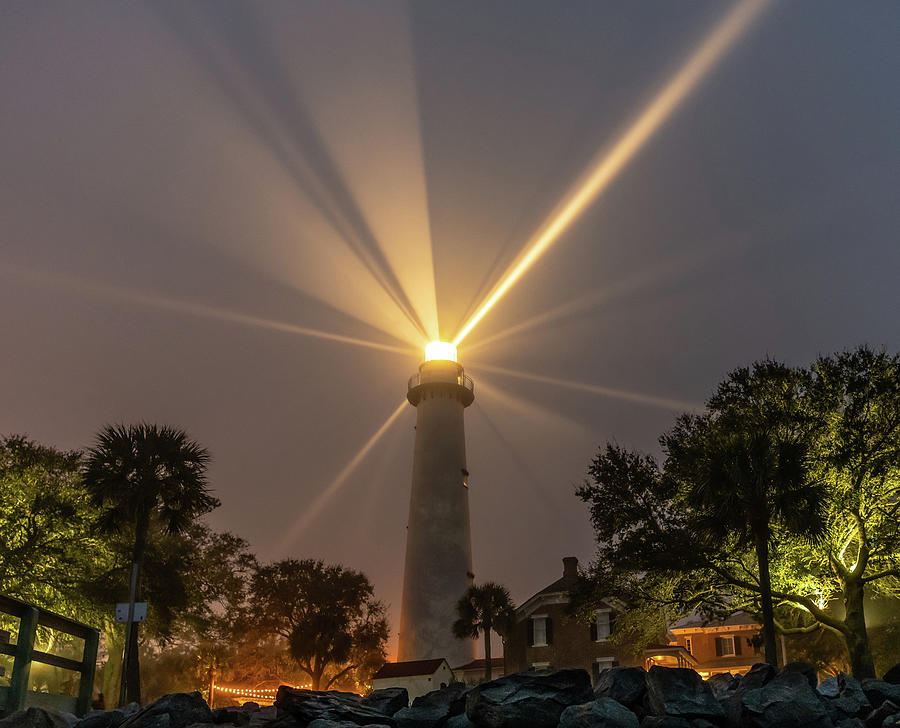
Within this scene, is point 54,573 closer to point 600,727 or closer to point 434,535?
point 434,535

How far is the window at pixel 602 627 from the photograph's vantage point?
53.3m

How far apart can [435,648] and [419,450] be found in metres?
13.0

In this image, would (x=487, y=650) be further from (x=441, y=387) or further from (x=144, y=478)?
(x=144, y=478)

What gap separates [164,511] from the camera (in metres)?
31.6

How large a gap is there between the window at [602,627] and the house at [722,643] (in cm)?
686

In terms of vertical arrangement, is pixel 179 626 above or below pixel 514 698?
above

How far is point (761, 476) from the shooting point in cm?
3009

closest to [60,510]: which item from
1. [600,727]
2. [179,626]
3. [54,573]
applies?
[54,573]

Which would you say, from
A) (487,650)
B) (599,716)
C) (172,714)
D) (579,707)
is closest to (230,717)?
(172,714)

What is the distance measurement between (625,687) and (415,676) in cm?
4092

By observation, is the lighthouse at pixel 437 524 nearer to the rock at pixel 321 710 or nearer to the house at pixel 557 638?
the house at pixel 557 638

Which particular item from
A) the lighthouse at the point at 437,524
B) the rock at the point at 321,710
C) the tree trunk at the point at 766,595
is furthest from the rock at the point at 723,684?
the lighthouse at the point at 437,524

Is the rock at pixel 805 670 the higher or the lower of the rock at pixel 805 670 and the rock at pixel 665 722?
the higher

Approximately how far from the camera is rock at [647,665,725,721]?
436 inches
